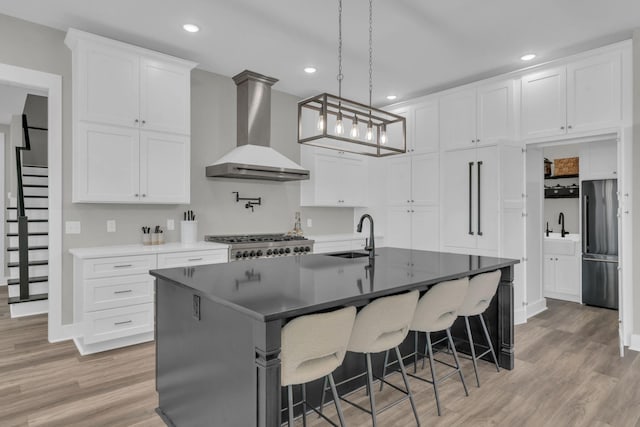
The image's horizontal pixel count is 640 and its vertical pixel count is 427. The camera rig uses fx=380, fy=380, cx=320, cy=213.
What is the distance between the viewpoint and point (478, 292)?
2611mm

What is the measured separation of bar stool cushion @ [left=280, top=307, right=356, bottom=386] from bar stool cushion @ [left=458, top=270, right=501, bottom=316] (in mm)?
1206

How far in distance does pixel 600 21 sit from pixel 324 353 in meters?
3.68

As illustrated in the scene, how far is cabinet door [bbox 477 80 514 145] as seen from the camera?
14.4ft

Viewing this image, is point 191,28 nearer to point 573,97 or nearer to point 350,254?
point 350,254

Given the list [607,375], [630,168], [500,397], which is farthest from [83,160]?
[630,168]

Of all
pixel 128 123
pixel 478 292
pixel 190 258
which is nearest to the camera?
pixel 478 292

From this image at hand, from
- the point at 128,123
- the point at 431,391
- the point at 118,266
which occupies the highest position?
the point at 128,123

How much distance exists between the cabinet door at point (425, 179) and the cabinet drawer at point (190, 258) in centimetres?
272

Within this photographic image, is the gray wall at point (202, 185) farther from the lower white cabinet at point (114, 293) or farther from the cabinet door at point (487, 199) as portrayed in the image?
the cabinet door at point (487, 199)

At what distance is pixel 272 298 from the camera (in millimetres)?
1672

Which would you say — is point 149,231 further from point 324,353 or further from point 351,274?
point 324,353

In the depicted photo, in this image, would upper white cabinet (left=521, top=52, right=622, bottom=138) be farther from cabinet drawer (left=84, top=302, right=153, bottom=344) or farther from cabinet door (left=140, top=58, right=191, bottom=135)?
cabinet drawer (left=84, top=302, right=153, bottom=344)

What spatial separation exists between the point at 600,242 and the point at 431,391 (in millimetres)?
3446

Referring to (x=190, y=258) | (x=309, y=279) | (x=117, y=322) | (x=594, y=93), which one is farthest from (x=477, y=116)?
(x=117, y=322)
